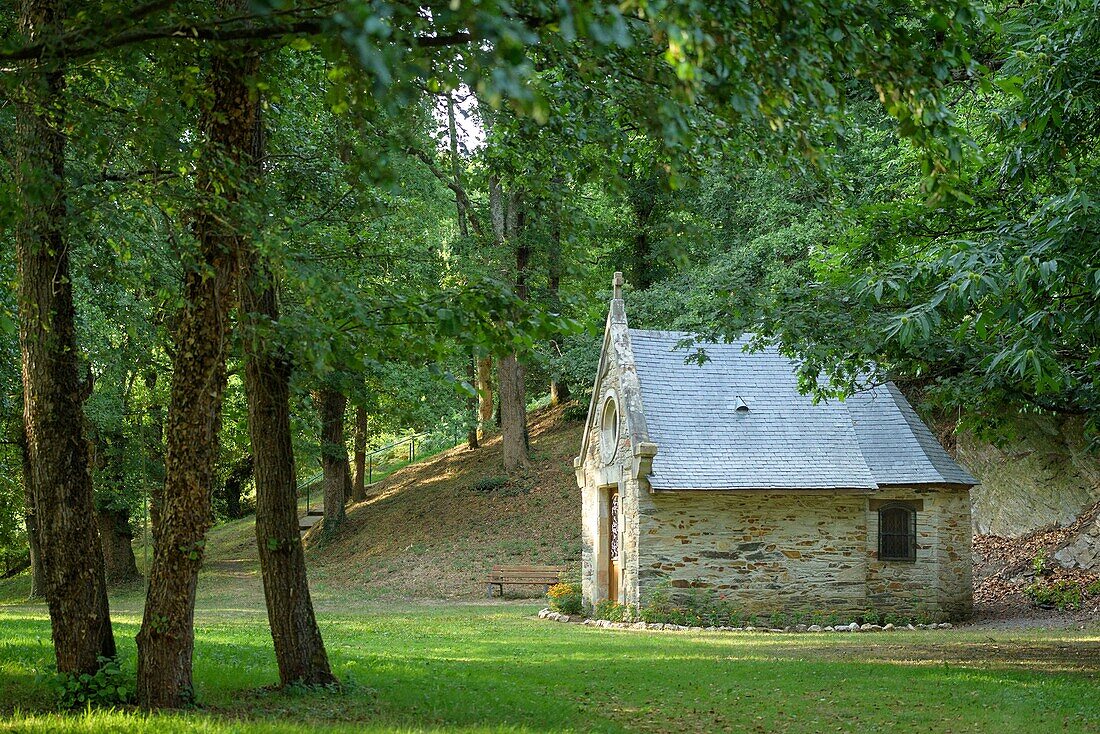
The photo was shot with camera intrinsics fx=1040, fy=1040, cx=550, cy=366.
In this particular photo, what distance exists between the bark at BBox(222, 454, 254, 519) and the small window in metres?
28.8

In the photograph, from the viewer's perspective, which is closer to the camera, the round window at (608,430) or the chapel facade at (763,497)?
the chapel facade at (763,497)

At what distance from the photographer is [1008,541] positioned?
2108cm

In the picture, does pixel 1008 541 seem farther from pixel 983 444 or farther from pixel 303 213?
pixel 303 213

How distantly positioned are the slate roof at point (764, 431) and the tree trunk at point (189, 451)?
34.8 feet

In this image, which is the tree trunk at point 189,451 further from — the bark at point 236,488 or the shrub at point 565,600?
the bark at point 236,488

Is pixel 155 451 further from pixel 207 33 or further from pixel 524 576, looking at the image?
pixel 207 33

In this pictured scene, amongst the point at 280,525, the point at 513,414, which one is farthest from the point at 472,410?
the point at 280,525

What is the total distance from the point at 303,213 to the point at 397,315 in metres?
5.27

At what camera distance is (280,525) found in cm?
871

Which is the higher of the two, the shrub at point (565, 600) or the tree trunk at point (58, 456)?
the tree trunk at point (58, 456)

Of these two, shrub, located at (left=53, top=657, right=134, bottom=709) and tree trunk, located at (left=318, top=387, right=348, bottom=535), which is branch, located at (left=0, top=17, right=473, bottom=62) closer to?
shrub, located at (left=53, top=657, right=134, bottom=709)

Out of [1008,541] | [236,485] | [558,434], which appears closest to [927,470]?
[1008,541]

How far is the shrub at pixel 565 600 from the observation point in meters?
19.6

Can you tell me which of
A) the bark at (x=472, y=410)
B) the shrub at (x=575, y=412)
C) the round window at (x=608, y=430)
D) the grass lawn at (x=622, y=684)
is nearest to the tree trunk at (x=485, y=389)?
the bark at (x=472, y=410)
